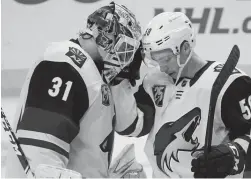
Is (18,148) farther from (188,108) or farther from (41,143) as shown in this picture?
(188,108)

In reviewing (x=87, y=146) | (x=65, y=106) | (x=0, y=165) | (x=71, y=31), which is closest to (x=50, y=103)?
(x=65, y=106)

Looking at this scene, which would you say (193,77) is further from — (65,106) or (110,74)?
(65,106)

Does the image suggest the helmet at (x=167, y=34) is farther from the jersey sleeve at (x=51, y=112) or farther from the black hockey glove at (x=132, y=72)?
the jersey sleeve at (x=51, y=112)

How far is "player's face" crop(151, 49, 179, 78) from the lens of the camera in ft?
6.44

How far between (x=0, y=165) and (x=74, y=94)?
1.05 m

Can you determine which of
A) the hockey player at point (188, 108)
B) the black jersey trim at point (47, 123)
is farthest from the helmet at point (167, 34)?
the black jersey trim at point (47, 123)

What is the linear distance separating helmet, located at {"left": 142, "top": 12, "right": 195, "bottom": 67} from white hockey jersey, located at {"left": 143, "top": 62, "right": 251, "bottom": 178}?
0.50 ft

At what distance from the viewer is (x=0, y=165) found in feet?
8.79

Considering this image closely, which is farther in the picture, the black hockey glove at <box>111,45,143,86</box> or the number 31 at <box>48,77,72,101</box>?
the black hockey glove at <box>111,45,143,86</box>

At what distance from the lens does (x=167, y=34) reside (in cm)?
193

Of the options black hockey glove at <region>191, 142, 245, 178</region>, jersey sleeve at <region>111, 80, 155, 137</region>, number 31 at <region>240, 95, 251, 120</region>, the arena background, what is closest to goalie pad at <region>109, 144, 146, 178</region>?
jersey sleeve at <region>111, 80, 155, 137</region>

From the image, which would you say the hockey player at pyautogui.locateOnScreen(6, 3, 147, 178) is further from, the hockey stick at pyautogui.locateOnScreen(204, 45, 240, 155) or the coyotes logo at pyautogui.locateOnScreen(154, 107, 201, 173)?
the hockey stick at pyautogui.locateOnScreen(204, 45, 240, 155)

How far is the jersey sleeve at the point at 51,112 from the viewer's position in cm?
176

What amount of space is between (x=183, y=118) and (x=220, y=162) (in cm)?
27
